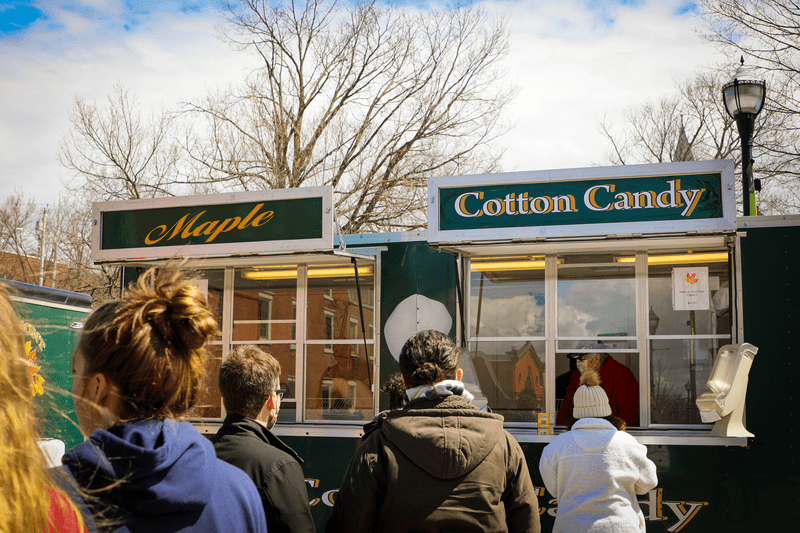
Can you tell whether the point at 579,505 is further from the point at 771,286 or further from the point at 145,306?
the point at 771,286

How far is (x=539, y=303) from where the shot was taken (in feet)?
21.0

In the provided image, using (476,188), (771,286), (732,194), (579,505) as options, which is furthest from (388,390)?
(771,286)

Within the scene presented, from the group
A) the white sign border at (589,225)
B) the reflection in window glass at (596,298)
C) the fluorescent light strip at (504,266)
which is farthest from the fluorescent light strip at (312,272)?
the reflection in window glass at (596,298)

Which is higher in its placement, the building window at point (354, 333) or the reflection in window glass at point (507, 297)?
the reflection in window glass at point (507, 297)

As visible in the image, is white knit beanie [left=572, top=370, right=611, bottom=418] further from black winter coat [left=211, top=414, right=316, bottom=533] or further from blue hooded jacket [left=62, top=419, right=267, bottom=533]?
blue hooded jacket [left=62, top=419, right=267, bottom=533]

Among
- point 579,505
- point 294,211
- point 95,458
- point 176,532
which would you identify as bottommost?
point 579,505

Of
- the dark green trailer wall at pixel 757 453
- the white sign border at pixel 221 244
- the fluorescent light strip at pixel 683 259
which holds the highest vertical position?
the white sign border at pixel 221 244

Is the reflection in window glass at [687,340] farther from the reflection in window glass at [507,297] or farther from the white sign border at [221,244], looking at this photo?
the white sign border at [221,244]

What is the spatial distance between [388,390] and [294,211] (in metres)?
2.60

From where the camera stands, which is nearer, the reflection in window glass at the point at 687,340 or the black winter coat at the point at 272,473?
the black winter coat at the point at 272,473

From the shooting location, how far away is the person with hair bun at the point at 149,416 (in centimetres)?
148

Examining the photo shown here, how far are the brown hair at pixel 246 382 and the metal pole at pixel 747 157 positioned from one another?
5.52 m

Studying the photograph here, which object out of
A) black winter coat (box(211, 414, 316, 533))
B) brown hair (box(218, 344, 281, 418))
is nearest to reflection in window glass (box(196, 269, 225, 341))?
brown hair (box(218, 344, 281, 418))

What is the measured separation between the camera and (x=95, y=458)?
1.44 meters
